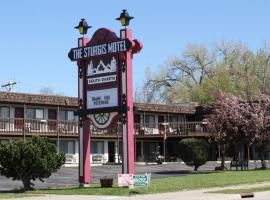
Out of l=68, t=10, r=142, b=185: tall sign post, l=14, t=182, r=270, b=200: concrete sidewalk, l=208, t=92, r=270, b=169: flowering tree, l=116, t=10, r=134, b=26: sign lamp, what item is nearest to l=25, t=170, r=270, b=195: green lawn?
l=14, t=182, r=270, b=200: concrete sidewalk

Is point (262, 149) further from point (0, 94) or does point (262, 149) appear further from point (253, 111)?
point (0, 94)

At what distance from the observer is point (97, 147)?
55.6 meters

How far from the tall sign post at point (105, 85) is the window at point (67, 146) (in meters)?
24.8

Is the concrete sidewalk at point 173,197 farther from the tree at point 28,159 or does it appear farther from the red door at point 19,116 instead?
the red door at point 19,116

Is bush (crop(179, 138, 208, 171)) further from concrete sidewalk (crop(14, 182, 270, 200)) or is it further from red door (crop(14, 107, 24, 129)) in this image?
concrete sidewalk (crop(14, 182, 270, 200))

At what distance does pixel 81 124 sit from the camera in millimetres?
27766

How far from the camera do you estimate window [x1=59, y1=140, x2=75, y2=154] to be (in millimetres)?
52419

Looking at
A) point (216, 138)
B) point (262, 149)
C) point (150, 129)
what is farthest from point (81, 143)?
point (150, 129)

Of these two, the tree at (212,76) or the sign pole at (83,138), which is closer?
the sign pole at (83,138)

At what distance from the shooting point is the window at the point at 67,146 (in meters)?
52.4

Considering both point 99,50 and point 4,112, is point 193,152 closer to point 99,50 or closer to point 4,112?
point 99,50

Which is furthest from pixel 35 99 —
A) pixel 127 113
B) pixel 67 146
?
pixel 127 113

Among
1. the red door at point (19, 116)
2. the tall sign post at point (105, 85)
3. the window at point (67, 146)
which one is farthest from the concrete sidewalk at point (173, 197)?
the window at point (67, 146)

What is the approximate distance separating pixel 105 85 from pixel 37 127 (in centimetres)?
2431
